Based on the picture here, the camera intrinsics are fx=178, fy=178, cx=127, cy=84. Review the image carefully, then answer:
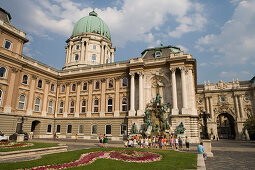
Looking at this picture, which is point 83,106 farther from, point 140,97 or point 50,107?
point 140,97

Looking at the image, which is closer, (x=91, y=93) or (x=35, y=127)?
(x=35, y=127)

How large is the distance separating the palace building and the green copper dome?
20122 millimetres

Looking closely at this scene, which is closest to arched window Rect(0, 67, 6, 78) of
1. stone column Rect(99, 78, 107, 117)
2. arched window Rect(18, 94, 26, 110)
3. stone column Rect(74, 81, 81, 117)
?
arched window Rect(18, 94, 26, 110)

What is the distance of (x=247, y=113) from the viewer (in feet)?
178

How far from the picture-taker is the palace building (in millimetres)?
Result: 30266

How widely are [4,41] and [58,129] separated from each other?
19.9m

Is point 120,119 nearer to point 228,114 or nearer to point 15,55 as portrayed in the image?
point 15,55

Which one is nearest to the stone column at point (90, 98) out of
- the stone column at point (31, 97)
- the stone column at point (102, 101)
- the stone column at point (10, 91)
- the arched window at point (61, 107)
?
the stone column at point (102, 101)

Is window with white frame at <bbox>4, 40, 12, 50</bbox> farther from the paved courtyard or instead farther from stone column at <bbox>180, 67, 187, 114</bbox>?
the paved courtyard

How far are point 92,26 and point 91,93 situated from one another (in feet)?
89.9

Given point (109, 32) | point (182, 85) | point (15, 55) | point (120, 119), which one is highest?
point (109, 32)

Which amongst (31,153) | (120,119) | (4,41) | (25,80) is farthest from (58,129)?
(31,153)

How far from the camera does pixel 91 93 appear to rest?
37.8m

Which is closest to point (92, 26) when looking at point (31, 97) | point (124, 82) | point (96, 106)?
point (124, 82)
